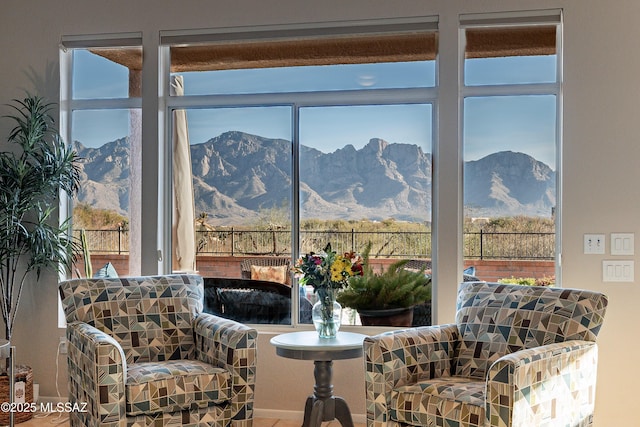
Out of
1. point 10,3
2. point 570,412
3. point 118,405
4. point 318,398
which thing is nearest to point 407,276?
point 318,398

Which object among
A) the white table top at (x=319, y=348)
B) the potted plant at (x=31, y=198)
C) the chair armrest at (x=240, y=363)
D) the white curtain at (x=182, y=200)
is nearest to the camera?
the chair armrest at (x=240, y=363)

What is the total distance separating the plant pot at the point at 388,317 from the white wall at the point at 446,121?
234 millimetres

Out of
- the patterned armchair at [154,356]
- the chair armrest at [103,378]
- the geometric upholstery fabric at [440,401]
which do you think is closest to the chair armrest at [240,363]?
the patterned armchair at [154,356]

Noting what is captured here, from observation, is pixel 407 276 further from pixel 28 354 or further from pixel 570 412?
pixel 28 354

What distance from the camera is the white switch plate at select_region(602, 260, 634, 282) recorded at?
4395 millimetres

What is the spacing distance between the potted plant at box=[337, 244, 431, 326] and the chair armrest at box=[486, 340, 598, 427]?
1.40 metres

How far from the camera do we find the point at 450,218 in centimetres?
468

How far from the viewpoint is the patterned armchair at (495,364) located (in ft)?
10.5

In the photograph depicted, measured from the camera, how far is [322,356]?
3943 mm

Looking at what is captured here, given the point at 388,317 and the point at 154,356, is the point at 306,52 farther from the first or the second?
the point at 154,356

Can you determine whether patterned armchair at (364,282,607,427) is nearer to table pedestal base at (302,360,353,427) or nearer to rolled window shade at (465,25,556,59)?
table pedestal base at (302,360,353,427)

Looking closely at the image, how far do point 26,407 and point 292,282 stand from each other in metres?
1.86

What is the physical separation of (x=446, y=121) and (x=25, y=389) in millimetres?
3180

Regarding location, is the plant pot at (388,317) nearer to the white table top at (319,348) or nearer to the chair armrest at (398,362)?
the white table top at (319,348)
